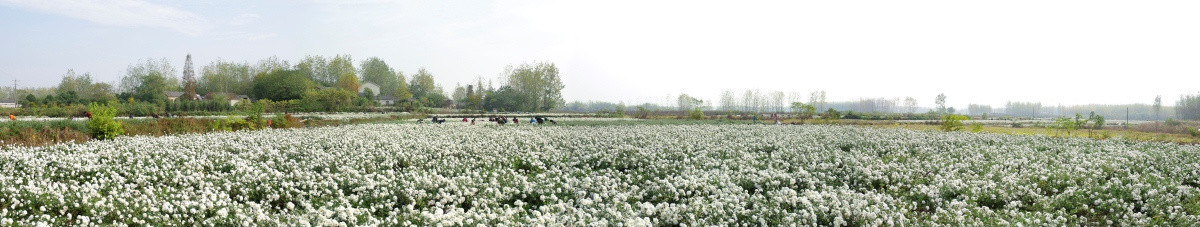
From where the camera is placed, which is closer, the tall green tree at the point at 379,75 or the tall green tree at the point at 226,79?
the tall green tree at the point at 226,79

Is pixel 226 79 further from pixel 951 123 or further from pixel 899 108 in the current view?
pixel 899 108

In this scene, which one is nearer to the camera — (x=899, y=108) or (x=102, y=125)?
(x=102, y=125)

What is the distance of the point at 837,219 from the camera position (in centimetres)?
698

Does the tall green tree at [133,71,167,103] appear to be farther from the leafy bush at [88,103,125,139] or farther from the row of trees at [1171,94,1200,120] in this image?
the row of trees at [1171,94,1200,120]

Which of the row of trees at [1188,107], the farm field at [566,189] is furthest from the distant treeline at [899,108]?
the farm field at [566,189]

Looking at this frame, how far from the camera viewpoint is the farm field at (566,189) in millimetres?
7277

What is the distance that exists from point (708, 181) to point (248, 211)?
6.78 meters


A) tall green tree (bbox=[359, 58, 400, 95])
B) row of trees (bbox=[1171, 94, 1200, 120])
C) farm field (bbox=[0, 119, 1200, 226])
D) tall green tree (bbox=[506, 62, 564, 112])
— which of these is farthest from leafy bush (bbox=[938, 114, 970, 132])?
tall green tree (bbox=[359, 58, 400, 95])

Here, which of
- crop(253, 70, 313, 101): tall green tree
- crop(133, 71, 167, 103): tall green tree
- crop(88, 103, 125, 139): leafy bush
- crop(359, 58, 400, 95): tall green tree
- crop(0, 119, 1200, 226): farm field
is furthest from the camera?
crop(359, 58, 400, 95): tall green tree

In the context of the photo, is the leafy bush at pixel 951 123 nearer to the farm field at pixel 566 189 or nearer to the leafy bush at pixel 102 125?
the farm field at pixel 566 189

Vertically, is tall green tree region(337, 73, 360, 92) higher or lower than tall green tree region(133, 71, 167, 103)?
higher

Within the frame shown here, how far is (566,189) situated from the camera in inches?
366

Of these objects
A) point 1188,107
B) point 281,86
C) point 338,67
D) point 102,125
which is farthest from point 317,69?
point 1188,107

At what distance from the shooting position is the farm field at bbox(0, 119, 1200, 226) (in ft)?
23.9
